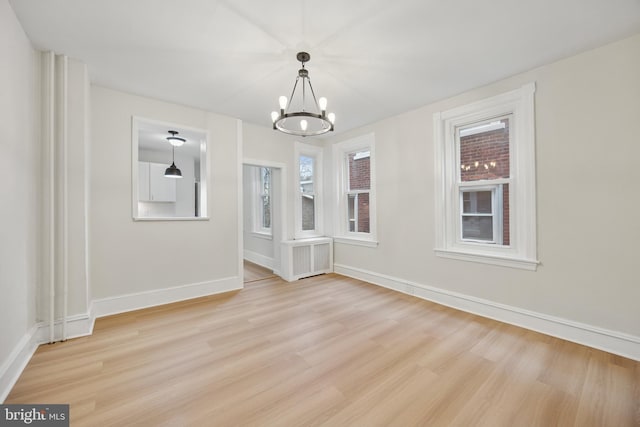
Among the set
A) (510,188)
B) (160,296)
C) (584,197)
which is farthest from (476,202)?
(160,296)

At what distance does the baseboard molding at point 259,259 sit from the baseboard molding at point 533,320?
2.58 meters

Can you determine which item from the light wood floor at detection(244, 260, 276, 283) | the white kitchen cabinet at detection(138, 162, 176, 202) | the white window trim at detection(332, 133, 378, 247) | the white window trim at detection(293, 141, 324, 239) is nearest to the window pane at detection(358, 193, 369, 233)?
the white window trim at detection(332, 133, 378, 247)

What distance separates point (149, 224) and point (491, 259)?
4.27m

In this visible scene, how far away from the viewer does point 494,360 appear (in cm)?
218

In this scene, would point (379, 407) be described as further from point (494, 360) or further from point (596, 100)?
point (596, 100)

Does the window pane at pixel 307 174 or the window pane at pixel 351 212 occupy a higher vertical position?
the window pane at pixel 307 174

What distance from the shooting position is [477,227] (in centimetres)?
333

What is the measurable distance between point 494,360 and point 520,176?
6.21 feet

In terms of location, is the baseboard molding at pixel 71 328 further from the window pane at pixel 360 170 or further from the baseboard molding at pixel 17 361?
the window pane at pixel 360 170

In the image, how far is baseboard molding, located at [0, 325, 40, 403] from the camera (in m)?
1.75

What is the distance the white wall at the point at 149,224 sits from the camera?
10.2 ft

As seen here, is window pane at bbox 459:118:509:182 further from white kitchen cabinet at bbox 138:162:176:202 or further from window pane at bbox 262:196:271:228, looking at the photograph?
white kitchen cabinet at bbox 138:162:176:202

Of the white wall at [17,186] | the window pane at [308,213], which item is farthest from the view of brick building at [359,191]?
the white wall at [17,186]

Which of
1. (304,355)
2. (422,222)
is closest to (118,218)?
(304,355)
